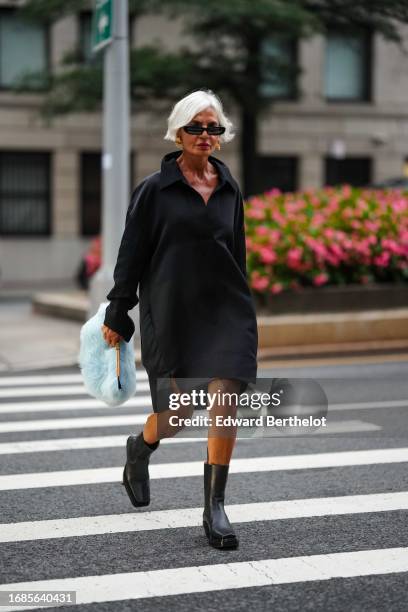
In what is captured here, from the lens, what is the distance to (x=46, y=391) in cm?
981

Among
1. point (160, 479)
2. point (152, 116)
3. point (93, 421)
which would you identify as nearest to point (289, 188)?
point (152, 116)

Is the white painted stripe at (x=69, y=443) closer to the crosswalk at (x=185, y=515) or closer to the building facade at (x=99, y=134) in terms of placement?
the crosswalk at (x=185, y=515)

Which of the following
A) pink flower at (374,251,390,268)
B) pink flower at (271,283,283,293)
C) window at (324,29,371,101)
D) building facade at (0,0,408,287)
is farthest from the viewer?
window at (324,29,371,101)

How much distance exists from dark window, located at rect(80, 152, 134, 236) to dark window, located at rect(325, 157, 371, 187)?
5.60m

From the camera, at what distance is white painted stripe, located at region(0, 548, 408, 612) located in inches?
170

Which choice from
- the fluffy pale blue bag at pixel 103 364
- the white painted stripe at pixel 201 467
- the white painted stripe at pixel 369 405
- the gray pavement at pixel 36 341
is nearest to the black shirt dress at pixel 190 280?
the fluffy pale blue bag at pixel 103 364

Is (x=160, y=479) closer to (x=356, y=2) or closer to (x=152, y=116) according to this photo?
(x=356, y=2)

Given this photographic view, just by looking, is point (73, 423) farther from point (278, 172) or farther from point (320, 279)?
point (278, 172)

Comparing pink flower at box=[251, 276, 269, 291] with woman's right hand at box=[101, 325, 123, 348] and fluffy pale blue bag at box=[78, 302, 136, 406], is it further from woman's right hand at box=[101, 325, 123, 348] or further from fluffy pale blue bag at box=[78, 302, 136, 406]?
woman's right hand at box=[101, 325, 123, 348]

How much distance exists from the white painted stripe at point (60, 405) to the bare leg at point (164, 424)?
3535 millimetres

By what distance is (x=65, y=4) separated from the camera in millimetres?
23016

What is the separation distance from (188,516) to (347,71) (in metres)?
25.2

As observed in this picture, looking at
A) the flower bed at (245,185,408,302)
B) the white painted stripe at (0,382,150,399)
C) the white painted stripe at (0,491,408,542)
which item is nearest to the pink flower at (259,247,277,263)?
the flower bed at (245,185,408,302)

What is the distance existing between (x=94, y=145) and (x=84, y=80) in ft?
14.6
